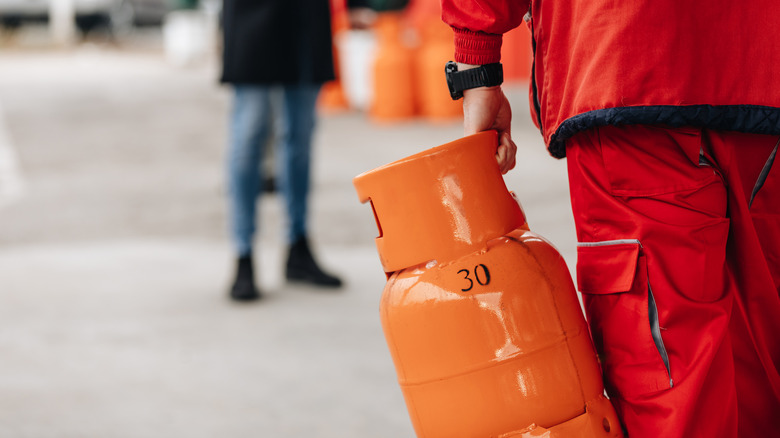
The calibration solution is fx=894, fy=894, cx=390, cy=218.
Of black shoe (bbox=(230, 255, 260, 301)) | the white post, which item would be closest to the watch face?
black shoe (bbox=(230, 255, 260, 301))

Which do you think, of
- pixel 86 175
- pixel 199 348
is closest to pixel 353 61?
pixel 86 175

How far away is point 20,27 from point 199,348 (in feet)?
62.9

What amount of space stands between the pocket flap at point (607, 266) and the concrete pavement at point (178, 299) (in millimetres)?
949

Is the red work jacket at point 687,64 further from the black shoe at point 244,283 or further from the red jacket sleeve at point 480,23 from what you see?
the black shoe at point 244,283

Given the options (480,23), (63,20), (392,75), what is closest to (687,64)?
(480,23)

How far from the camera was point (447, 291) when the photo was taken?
4.87 feet

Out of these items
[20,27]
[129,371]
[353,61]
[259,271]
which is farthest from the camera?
[20,27]

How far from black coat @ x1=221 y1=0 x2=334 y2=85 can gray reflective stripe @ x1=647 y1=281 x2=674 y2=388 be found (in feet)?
7.21

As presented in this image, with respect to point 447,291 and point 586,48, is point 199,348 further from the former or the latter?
point 586,48

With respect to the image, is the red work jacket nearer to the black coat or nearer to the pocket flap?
the pocket flap

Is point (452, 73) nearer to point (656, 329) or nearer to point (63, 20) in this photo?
Result: point (656, 329)

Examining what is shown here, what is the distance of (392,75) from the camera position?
870 cm

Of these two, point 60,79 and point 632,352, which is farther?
point 60,79

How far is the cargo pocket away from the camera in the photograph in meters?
1.47
